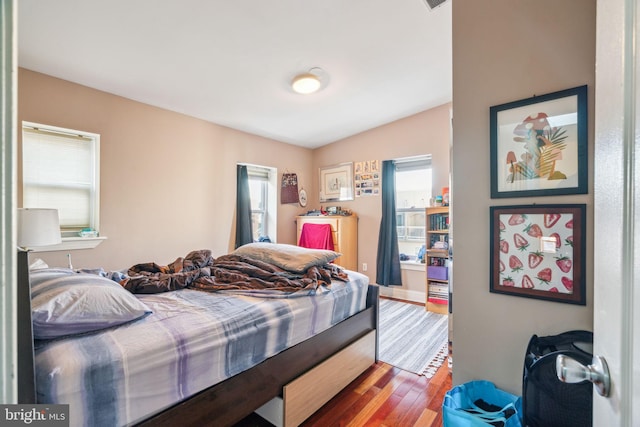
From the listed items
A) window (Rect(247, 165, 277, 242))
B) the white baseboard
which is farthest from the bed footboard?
window (Rect(247, 165, 277, 242))

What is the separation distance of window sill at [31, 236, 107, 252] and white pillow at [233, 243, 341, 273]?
134 cm

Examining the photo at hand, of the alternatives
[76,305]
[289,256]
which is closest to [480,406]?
[289,256]

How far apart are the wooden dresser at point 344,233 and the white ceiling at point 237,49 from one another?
166 centimetres

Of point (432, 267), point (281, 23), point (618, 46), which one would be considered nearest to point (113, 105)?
point (281, 23)

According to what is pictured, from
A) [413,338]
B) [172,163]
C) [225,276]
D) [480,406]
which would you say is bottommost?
[413,338]

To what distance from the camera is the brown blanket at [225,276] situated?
1.78m

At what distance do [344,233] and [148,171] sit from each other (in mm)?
2610

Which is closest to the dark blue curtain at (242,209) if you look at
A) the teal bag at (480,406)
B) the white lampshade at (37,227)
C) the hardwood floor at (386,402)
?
the white lampshade at (37,227)

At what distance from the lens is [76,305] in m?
1.09

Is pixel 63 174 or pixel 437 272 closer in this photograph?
pixel 63 174

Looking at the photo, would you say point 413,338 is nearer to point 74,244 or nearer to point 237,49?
point 237,49

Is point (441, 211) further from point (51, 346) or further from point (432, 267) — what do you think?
point (51, 346)

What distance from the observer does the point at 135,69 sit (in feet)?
7.51

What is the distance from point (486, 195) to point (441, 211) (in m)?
2.18
